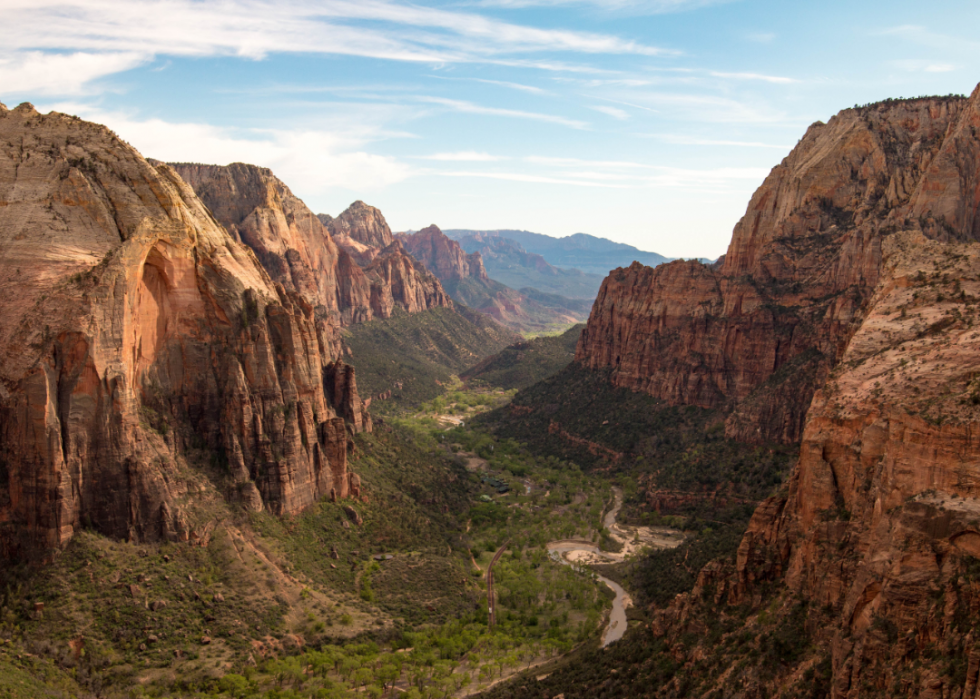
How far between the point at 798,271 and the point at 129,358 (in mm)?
94305

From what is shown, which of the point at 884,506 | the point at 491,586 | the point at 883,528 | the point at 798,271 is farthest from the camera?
the point at 798,271

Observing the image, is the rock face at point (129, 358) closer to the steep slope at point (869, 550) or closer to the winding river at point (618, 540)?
the winding river at point (618, 540)

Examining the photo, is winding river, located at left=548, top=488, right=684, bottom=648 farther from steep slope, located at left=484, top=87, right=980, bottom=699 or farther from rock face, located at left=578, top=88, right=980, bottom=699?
steep slope, located at left=484, top=87, right=980, bottom=699

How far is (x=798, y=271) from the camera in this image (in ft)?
370

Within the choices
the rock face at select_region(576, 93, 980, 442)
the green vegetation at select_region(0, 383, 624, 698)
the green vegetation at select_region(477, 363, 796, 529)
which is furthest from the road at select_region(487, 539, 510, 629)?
the rock face at select_region(576, 93, 980, 442)

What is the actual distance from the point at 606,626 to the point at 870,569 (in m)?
39.2

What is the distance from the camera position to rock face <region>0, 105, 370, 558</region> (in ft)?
178

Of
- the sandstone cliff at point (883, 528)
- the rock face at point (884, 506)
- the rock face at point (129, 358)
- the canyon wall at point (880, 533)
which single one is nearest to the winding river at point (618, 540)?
the rock face at point (884, 506)

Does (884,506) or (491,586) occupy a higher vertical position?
(884,506)

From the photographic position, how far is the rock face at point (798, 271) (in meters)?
97.7

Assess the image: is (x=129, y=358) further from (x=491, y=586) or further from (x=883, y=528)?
(x=883, y=528)

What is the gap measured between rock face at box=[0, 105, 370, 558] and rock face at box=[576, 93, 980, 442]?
63531 mm

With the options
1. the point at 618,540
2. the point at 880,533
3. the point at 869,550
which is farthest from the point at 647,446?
the point at 880,533

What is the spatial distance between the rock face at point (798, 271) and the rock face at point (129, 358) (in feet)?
208
